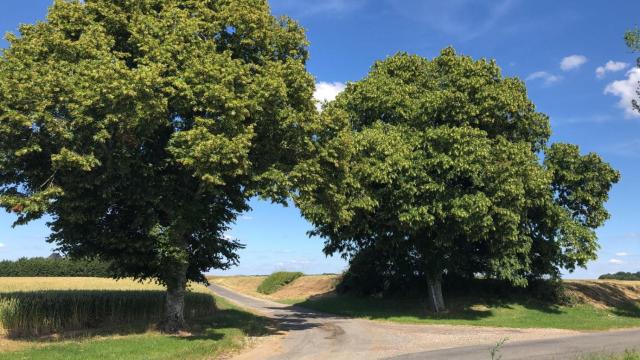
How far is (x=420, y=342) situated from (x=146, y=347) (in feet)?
32.5

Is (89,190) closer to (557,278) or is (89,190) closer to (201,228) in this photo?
(201,228)

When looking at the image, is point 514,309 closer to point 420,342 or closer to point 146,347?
point 420,342

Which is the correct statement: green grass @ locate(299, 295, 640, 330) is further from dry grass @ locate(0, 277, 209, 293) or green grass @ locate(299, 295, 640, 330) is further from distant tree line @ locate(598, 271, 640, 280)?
distant tree line @ locate(598, 271, 640, 280)

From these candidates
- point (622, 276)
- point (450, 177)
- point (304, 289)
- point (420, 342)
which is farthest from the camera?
point (622, 276)

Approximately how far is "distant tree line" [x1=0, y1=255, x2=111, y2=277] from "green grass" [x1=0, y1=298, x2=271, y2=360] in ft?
188

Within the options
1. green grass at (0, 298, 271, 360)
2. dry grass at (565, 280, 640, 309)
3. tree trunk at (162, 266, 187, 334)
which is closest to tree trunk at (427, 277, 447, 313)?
dry grass at (565, 280, 640, 309)

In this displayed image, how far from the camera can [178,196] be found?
19.8 metres

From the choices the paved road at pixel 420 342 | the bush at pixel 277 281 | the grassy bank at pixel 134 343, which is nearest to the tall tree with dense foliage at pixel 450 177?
the paved road at pixel 420 342

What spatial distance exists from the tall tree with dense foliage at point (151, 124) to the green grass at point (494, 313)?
12788 mm

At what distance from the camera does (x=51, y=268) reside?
71.4 m

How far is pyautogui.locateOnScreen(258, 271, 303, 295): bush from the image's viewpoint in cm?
6602

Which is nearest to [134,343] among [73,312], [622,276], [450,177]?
[73,312]

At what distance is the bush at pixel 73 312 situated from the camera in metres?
19.5

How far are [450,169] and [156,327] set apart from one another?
1554 cm
